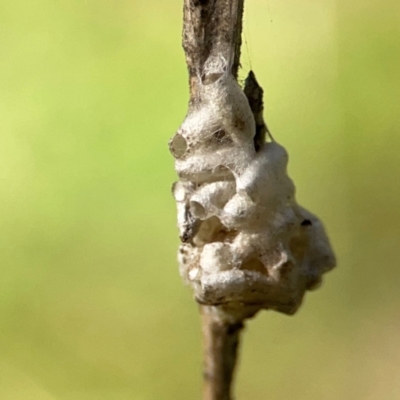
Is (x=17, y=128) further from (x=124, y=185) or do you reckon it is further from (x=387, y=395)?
(x=387, y=395)

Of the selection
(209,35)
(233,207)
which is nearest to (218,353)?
(233,207)

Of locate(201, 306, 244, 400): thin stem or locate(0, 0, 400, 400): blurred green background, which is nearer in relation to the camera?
locate(201, 306, 244, 400): thin stem

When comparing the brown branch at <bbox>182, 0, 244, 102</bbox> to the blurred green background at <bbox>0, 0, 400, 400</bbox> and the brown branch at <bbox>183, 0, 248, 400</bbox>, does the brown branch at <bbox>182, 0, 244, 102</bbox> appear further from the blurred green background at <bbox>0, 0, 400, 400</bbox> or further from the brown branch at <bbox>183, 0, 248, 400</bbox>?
the blurred green background at <bbox>0, 0, 400, 400</bbox>

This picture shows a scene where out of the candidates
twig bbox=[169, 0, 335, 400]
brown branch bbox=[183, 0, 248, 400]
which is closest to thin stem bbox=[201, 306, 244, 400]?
twig bbox=[169, 0, 335, 400]

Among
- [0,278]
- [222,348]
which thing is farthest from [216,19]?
[0,278]

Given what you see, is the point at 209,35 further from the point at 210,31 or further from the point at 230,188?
the point at 230,188

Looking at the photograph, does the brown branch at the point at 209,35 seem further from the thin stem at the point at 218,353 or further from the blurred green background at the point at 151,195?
the blurred green background at the point at 151,195
